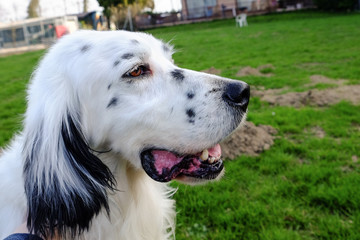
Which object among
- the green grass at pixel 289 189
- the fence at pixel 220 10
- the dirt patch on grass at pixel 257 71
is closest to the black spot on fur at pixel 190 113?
the green grass at pixel 289 189

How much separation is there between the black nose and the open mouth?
307 mm

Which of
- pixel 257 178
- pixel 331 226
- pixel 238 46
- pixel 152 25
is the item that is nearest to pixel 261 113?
pixel 257 178

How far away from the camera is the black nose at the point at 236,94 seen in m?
1.81

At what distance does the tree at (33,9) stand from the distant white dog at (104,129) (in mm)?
50729

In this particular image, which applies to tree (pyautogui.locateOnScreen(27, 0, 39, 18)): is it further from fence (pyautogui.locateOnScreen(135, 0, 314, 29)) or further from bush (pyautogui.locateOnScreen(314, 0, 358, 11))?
bush (pyautogui.locateOnScreen(314, 0, 358, 11))

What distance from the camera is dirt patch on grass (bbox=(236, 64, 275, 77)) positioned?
797 centimetres

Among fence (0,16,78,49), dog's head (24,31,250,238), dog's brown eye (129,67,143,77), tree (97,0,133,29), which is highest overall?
tree (97,0,133,29)

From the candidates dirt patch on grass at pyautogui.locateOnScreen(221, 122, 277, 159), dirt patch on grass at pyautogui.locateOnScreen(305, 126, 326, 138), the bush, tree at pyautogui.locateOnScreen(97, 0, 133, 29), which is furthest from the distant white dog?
tree at pyautogui.locateOnScreen(97, 0, 133, 29)

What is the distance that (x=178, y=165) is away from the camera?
1.90 m

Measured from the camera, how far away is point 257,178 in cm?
360

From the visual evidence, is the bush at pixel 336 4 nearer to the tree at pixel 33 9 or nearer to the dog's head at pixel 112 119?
the dog's head at pixel 112 119

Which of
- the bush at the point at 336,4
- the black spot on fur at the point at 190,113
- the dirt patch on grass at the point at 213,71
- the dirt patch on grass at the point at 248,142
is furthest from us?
the bush at the point at 336,4

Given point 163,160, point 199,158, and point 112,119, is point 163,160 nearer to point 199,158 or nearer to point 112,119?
point 199,158

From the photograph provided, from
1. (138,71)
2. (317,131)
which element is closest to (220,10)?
(317,131)
